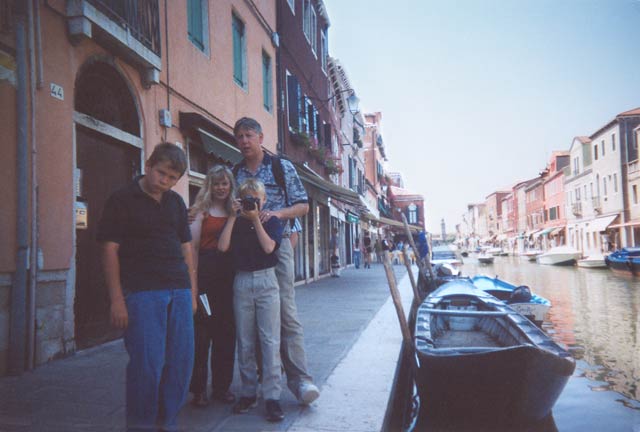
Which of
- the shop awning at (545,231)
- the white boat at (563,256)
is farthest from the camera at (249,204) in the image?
the shop awning at (545,231)

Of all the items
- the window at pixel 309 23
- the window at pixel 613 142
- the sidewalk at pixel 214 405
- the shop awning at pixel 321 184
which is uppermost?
the window at pixel 309 23

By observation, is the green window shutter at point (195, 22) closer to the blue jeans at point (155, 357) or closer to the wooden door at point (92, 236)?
the wooden door at point (92, 236)

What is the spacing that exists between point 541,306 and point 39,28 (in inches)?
354

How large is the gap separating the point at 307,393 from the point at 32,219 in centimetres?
295

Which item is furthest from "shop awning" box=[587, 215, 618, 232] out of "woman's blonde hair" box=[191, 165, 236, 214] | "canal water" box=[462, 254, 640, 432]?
"woman's blonde hair" box=[191, 165, 236, 214]

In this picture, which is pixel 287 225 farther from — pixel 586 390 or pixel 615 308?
pixel 615 308

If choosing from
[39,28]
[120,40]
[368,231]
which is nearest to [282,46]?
[120,40]

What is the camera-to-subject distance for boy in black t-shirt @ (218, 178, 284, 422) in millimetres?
3215

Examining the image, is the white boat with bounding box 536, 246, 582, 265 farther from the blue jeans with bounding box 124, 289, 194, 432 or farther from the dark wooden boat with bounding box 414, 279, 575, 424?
the blue jeans with bounding box 124, 289, 194, 432

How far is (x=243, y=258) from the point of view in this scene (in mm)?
3279

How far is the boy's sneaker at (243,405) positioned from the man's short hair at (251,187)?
1315 mm

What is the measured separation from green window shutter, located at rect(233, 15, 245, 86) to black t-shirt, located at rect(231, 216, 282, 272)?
Result: 743 centimetres

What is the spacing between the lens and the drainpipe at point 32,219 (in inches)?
174

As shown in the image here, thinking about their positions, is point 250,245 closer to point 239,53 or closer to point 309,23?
point 239,53
